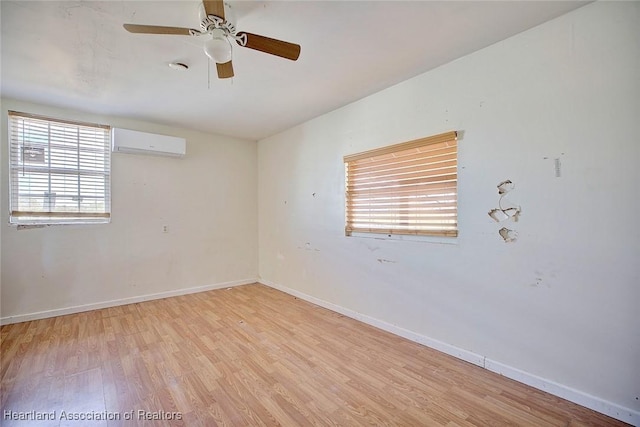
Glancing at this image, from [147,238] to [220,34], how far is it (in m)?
3.30

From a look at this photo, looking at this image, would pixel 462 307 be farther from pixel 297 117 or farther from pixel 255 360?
pixel 297 117

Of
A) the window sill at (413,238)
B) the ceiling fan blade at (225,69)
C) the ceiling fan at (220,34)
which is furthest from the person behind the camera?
the window sill at (413,238)

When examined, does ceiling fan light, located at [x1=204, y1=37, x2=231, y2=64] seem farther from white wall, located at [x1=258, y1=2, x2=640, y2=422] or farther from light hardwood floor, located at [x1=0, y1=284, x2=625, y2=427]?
light hardwood floor, located at [x1=0, y1=284, x2=625, y2=427]

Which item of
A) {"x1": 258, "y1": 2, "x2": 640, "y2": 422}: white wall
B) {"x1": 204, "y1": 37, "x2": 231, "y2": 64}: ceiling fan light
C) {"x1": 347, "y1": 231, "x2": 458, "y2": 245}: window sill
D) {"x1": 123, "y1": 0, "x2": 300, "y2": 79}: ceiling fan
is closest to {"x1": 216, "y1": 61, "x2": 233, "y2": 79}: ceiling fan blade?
{"x1": 123, "y1": 0, "x2": 300, "y2": 79}: ceiling fan

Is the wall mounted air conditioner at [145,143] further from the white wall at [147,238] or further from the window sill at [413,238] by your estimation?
the window sill at [413,238]

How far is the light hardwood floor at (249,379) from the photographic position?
175 cm

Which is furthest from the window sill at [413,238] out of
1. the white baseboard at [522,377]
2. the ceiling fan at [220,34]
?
the ceiling fan at [220,34]

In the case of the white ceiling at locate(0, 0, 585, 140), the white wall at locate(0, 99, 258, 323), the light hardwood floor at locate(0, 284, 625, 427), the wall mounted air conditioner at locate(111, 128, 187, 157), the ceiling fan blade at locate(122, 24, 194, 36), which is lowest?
the light hardwood floor at locate(0, 284, 625, 427)

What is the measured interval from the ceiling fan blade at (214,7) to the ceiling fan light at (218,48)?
15 cm

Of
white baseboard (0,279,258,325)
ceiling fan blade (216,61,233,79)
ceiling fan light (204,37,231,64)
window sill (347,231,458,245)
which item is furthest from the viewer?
white baseboard (0,279,258,325)

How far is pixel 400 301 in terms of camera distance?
288 centimetres

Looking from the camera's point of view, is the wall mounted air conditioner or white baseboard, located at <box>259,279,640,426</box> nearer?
white baseboard, located at <box>259,279,640,426</box>

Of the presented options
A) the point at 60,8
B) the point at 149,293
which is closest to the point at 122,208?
the point at 149,293

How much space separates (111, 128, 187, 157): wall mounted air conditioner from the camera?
369cm
